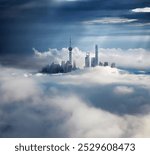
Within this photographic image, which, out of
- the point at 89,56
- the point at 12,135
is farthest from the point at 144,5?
the point at 12,135

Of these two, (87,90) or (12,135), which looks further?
(87,90)

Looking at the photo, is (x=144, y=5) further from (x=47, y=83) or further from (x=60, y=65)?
(x=47, y=83)

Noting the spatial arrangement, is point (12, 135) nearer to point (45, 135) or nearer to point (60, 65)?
point (45, 135)

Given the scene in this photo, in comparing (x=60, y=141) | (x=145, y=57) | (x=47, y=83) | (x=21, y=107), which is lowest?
(x=60, y=141)

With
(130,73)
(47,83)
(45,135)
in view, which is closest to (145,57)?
(130,73)

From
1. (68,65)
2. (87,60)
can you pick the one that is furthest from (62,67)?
(87,60)

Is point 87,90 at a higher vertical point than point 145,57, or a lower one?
lower

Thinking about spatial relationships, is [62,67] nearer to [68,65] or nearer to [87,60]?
[68,65]

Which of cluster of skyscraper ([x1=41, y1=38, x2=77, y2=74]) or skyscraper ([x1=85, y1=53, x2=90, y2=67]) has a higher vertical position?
skyscraper ([x1=85, y1=53, x2=90, y2=67])

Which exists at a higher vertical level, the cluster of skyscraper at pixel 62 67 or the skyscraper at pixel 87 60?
the skyscraper at pixel 87 60
